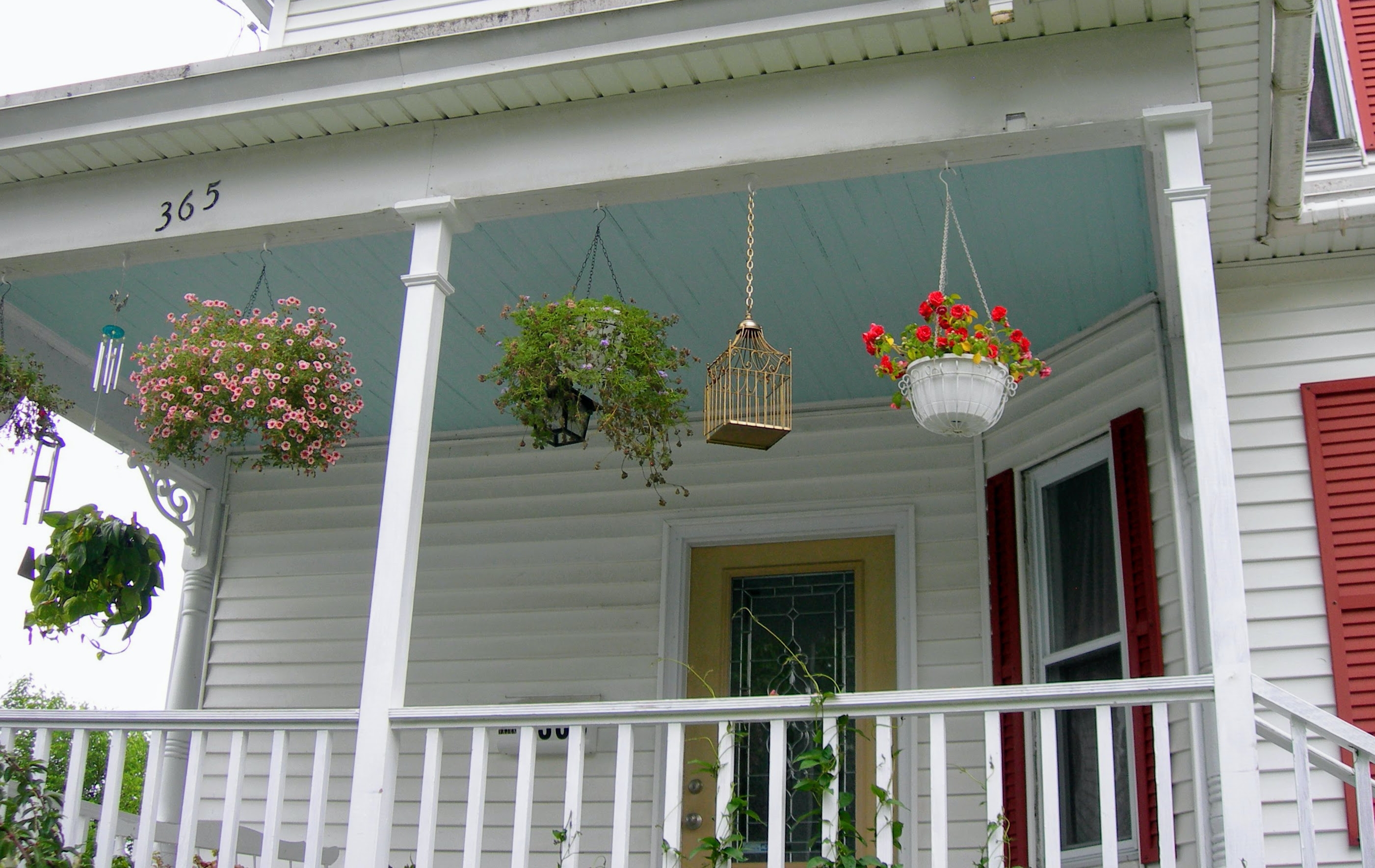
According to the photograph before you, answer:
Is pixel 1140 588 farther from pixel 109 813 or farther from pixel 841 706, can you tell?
pixel 109 813

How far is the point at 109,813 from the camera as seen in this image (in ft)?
11.8

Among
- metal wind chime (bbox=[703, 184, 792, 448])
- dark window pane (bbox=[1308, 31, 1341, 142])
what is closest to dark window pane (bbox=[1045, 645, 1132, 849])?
metal wind chime (bbox=[703, 184, 792, 448])

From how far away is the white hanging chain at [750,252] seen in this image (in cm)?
355

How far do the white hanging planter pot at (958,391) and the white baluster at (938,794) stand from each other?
2.69 feet

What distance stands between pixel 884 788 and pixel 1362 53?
3.83m

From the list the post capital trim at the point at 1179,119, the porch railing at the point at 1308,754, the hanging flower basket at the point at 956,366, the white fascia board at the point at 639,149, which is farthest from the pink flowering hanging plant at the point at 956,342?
the porch railing at the point at 1308,754

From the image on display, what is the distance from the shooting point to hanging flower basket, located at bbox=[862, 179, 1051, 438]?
134 inches

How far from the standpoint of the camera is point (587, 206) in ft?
13.0

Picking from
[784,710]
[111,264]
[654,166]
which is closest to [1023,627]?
[784,710]

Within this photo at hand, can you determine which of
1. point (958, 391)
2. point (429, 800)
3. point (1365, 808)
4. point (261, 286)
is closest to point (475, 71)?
point (261, 286)

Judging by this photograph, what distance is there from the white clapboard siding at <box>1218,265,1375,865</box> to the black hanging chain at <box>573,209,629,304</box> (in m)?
2.16

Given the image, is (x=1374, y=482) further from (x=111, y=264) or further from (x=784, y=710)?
(x=111, y=264)

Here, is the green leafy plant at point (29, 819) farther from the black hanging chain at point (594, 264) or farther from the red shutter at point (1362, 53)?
the red shutter at point (1362, 53)

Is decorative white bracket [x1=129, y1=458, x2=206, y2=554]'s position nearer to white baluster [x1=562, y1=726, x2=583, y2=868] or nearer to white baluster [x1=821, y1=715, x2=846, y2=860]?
white baluster [x1=562, y1=726, x2=583, y2=868]
